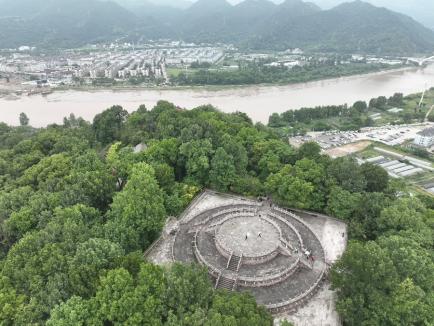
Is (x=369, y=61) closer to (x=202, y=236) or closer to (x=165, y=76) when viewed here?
(x=165, y=76)

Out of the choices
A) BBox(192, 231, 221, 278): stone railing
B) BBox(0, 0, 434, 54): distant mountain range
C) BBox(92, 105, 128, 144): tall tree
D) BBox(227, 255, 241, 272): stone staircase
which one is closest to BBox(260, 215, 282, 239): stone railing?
BBox(227, 255, 241, 272): stone staircase

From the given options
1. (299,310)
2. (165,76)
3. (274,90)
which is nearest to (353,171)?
(299,310)

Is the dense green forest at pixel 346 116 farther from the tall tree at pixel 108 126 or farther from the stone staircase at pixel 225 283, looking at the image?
the stone staircase at pixel 225 283

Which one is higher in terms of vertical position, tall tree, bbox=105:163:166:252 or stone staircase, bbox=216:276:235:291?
tall tree, bbox=105:163:166:252

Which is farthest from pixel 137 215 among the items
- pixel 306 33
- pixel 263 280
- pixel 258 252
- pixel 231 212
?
pixel 306 33

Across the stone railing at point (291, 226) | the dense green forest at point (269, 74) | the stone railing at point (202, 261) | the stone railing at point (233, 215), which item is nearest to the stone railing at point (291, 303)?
the stone railing at point (291, 226)

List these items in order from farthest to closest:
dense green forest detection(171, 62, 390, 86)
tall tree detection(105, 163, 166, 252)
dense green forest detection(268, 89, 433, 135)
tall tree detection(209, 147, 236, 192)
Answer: dense green forest detection(171, 62, 390, 86), dense green forest detection(268, 89, 433, 135), tall tree detection(209, 147, 236, 192), tall tree detection(105, 163, 166, 252)

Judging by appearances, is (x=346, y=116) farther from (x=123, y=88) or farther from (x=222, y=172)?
(x=123, y=88)

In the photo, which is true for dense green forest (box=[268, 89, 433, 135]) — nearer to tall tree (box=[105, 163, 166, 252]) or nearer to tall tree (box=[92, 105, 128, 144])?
tall tree (box=[92, 105, 128, 144])
